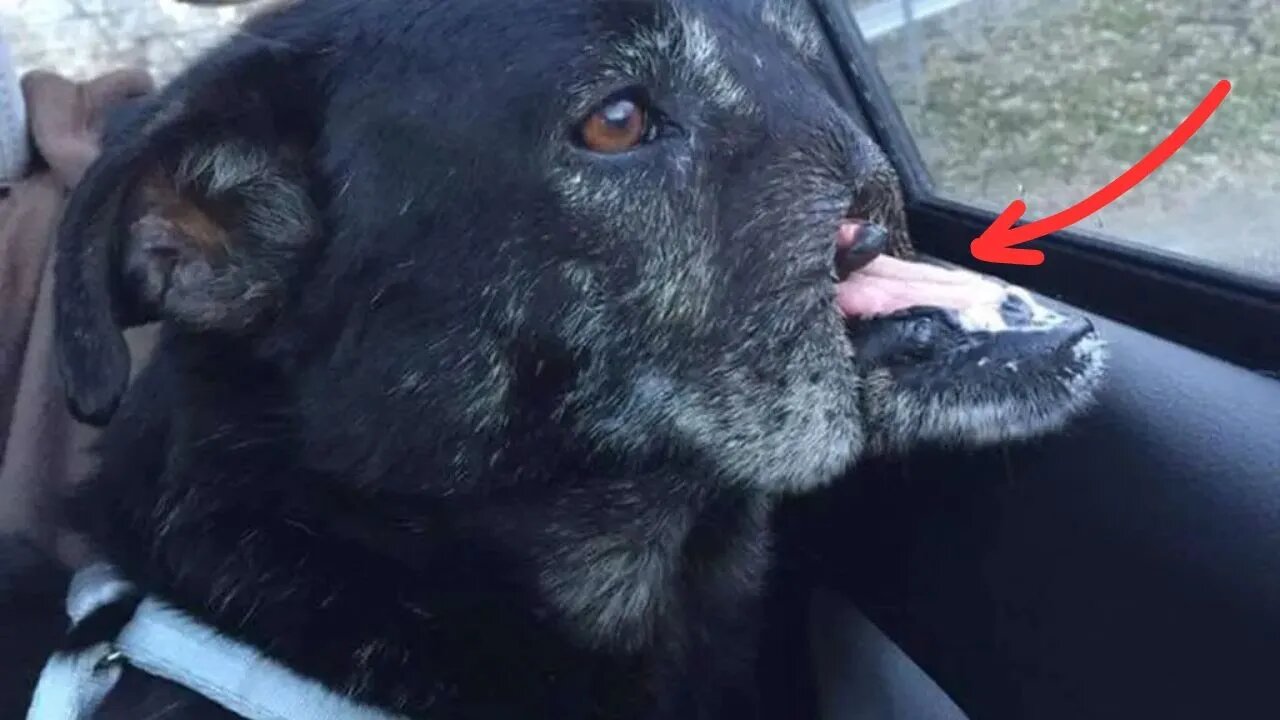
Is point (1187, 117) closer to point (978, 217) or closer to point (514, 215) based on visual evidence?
point (978, 217)

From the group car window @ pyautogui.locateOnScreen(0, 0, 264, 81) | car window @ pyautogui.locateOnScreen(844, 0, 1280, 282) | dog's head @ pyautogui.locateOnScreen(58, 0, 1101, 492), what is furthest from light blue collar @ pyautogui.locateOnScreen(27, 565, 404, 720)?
car window @ pyautogui.locateOnScreen(0, 0, 264, 81)

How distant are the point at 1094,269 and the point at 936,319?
15.1 inches

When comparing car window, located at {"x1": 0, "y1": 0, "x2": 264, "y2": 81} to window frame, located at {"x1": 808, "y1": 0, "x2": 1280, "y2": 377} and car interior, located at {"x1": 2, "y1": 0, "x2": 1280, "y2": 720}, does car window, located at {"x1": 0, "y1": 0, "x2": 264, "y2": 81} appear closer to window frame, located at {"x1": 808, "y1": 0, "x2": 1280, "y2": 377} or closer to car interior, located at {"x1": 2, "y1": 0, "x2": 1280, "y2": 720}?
window frame, located at {"x1": 808, "y1": 0, "x2": 1280, "y2": 377}

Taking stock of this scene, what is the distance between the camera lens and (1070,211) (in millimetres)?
1920

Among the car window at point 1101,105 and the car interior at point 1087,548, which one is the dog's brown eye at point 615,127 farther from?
the car window at point 1101,105

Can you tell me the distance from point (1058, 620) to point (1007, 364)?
11.2 inches

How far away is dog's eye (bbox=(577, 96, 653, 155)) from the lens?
148 centimetres

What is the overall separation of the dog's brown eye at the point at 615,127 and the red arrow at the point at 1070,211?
63 centimetres

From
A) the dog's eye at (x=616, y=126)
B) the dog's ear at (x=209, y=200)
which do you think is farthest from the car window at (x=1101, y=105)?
the dog's ear at (x=209, y=200)

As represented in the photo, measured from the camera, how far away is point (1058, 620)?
1584mm

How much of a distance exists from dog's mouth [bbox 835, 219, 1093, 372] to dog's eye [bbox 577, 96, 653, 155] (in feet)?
0.75

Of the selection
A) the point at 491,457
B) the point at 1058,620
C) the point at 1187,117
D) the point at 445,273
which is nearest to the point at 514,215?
the point at 445,273

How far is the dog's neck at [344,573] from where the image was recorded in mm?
1537

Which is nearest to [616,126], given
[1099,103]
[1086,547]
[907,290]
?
[907,290]
